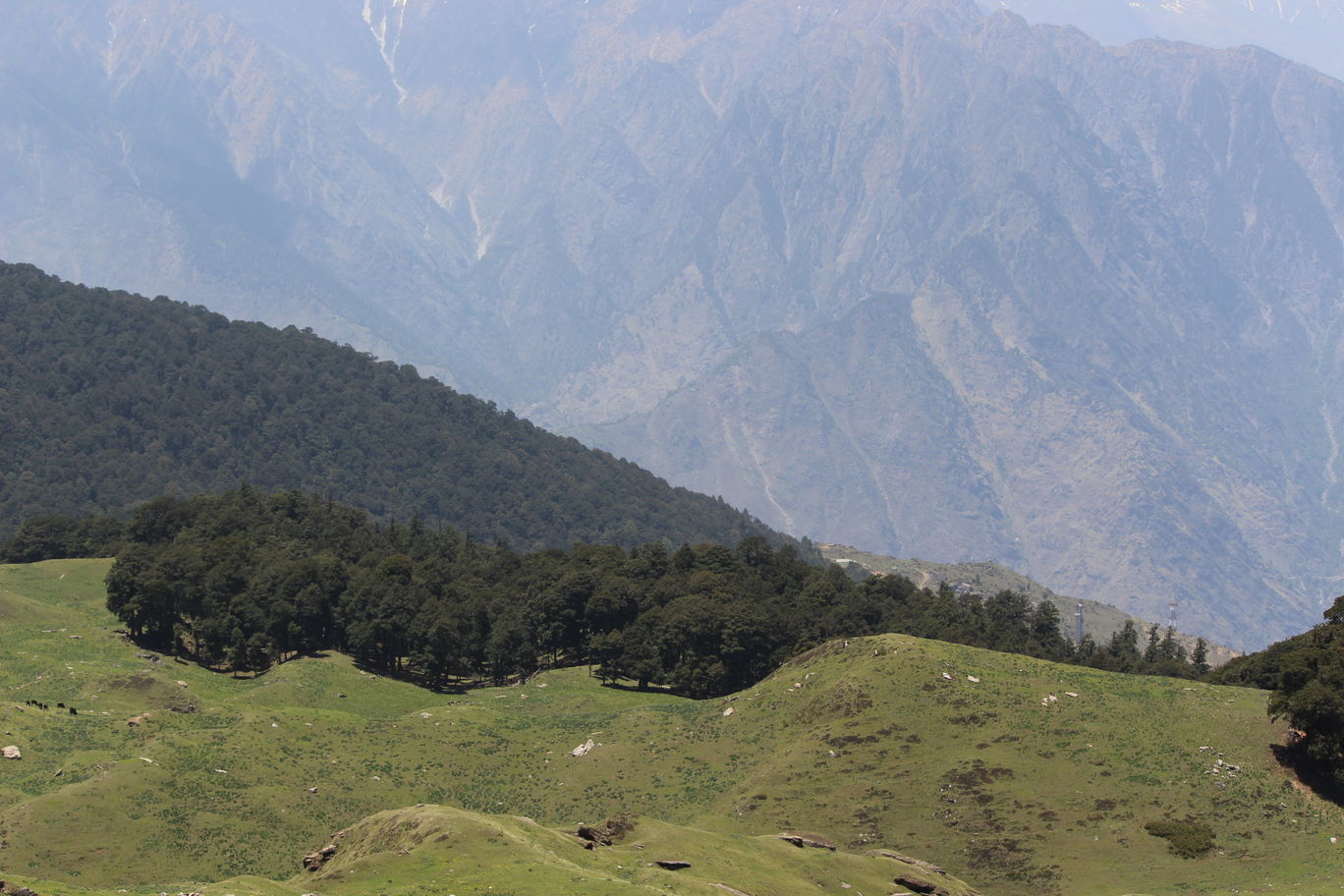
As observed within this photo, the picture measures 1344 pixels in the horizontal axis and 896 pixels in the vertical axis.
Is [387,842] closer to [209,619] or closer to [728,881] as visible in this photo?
[728,881]

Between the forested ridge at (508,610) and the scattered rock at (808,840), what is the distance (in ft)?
184

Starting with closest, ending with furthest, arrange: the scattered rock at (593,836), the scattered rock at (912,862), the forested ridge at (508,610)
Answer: the scattered rock at (593,836) < the scattered rock at (912,862) < the forested ridge at (508,610)

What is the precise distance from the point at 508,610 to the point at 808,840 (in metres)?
77.6

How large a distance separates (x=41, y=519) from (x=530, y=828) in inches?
5356

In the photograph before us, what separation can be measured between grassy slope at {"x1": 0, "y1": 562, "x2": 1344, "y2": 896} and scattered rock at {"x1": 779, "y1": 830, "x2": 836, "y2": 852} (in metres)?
2.38

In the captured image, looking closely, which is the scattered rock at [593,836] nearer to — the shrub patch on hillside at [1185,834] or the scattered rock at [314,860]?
the scattered rock at [314,860]

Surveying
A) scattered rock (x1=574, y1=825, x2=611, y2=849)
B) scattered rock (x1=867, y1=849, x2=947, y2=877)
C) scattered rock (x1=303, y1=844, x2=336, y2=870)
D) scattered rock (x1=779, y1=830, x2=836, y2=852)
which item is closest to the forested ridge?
scattered rock (x1=779, y1=830, x2=836, y2=852)

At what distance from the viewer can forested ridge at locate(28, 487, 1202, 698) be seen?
140250 mm

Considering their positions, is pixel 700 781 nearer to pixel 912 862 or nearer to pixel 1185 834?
pixel 912 862

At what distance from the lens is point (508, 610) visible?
155 metres

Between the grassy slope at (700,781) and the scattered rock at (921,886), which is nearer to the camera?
the scattered rock at (921,886)

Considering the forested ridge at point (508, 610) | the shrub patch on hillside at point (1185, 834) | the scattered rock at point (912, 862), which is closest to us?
the scattered rock at point (912, 862)

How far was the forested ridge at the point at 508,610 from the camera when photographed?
14025cm

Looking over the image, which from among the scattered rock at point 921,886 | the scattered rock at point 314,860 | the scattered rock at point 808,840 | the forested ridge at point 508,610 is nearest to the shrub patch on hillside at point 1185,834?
the scattered rock at point 921,886
